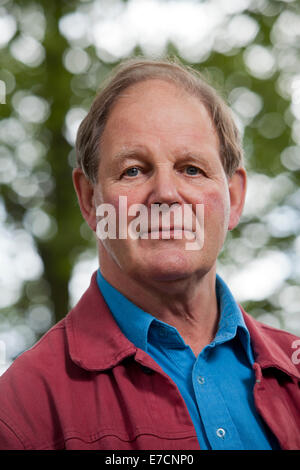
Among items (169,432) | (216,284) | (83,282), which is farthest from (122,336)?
(83,282)

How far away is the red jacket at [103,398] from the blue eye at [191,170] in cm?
56

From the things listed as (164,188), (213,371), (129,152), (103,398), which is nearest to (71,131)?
(129,152)

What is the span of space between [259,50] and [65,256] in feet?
12.3

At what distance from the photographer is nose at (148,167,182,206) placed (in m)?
1.69

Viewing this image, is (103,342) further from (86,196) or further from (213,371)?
(86,196)

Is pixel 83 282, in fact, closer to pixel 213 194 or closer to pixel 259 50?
pixel 259 50

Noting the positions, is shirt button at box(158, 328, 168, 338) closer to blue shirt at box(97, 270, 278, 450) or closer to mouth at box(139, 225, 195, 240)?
blue shirt at box(97, 270, 278, 450)

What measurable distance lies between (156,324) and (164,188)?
1.51 feet

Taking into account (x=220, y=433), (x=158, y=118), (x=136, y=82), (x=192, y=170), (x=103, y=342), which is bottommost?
(x=220, y=433)

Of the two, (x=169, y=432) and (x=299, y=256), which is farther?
(x=299, y=256)

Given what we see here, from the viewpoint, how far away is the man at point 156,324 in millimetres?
1556

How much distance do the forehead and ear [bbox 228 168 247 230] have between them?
229mm

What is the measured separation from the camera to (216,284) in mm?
2133

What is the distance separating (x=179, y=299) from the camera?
1849 mm
